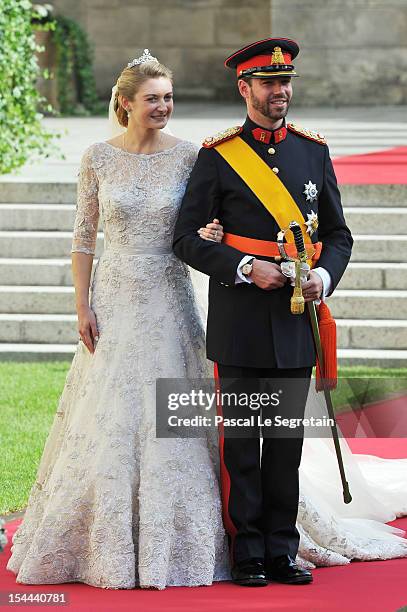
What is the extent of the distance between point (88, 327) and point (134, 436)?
0.41 meters

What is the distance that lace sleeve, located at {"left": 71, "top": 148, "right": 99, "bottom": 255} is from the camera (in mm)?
4988

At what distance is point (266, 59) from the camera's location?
457cm

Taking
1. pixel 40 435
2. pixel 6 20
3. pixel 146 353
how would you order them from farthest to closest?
1. pixel 6 20
2. pixel 40 435
3. pixel 146 353

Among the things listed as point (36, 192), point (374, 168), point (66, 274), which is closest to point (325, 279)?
point (66, 274)

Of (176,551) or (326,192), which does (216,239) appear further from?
(176,551)

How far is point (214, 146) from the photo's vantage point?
15.4 feet

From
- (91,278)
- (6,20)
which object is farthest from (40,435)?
(6,20)

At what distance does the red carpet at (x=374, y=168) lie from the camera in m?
9.88

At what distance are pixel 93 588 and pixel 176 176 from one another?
1.37 m

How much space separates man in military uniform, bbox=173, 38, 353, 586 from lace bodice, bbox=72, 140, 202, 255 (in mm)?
167

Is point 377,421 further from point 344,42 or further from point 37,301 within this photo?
point 344,42

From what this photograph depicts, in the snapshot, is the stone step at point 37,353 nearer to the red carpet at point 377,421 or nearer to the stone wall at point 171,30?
the red carpet at point 377,421

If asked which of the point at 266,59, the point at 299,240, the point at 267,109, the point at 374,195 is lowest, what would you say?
the point at 374,195

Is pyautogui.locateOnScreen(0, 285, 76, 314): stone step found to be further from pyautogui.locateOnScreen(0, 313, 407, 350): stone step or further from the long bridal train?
the long bridal train
